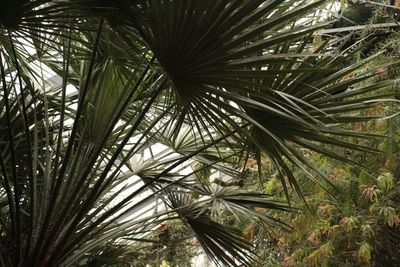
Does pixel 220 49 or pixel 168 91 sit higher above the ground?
pixel 168 91

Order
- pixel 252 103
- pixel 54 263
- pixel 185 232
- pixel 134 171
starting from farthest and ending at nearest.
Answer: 1. pixel 185 232
2. pixel 134 171
3. pixel 54 263
4. pixel 252 103

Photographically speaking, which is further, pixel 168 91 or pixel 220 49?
pixel 168 91

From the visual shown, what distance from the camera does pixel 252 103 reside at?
1.56m

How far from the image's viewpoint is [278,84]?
2.11 m

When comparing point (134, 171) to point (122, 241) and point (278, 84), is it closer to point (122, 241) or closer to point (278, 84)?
point (122, 241)

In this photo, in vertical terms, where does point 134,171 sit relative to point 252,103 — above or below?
above

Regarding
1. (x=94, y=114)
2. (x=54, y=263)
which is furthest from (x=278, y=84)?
(x=54, y=263)

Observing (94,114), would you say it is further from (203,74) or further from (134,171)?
(203,74)

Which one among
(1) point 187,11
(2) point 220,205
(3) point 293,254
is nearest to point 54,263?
(1) point 187,11

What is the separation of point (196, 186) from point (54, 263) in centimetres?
131

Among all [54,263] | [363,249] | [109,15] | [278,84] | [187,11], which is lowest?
[363,249]

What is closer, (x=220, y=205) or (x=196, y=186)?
(x=220, y=205)

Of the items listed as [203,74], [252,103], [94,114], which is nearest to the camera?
[252,103]

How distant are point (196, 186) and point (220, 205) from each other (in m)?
0.25
